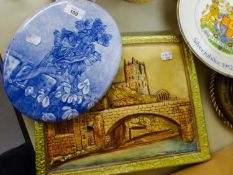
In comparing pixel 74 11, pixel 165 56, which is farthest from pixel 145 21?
pixel 74 11

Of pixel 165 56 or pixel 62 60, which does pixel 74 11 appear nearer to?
pixel 62 60

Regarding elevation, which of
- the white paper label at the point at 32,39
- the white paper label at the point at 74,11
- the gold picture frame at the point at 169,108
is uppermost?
the white paper label at the point at 74,11

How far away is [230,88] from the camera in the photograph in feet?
2.75

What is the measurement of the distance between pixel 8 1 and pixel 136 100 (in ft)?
1.30

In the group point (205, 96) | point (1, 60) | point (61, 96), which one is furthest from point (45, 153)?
point (205, 96)

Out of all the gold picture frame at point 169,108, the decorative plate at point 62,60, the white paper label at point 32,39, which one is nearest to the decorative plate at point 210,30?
the gold picture frame at point 169,108

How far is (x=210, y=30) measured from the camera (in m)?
0.79

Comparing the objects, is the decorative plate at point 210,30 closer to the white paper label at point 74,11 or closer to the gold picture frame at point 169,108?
the gold picture frame at point 169,108

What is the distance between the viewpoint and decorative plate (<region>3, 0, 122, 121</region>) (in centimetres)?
66

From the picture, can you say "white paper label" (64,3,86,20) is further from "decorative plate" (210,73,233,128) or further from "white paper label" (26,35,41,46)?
"decorative plate" (210,73,233,128)

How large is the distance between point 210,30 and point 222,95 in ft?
0.59

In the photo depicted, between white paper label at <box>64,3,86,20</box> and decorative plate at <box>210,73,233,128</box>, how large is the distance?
15.7 inches

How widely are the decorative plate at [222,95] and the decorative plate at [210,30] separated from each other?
7 centimetres

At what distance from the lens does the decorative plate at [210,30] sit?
769mm
